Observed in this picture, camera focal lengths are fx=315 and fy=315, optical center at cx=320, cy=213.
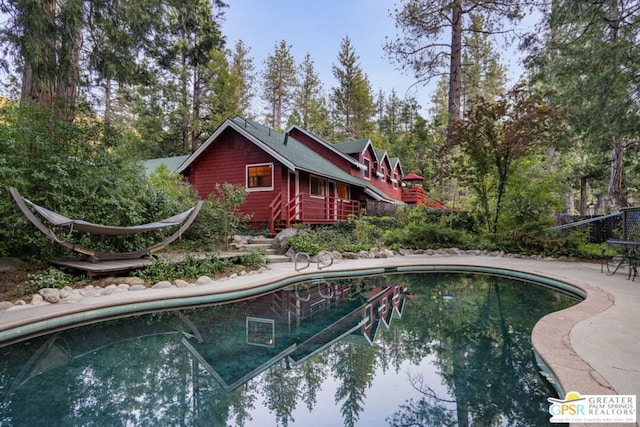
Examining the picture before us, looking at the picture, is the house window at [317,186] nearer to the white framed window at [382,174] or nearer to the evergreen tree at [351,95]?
the white framed window at [382,174]

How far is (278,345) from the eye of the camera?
3.79 metres

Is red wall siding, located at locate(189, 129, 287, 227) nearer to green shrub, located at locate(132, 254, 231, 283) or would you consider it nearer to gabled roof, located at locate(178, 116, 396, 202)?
gabled roof, located at locate(178, 116, 396, 202)

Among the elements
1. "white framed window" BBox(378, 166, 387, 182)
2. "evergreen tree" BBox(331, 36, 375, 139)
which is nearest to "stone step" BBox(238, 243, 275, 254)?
"white framed window" BBox(378, 166, 387, 182)

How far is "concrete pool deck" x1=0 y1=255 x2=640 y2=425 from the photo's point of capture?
2318 millimetres

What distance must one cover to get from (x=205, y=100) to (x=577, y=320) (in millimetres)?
19513

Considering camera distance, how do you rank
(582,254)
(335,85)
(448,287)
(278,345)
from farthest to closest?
(335,85) < (582,254) < (448,287) < (278,345)

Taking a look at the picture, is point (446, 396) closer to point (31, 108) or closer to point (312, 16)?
point (31, 108)

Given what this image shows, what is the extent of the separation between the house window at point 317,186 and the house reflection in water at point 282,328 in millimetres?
7719

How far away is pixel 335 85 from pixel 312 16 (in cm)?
979

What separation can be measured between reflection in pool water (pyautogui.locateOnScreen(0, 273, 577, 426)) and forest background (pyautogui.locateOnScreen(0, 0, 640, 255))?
3424mm

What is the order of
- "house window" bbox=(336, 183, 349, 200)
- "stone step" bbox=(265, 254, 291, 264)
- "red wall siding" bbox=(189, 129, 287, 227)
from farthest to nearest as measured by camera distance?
"house window" bbox=(336, 183, 349, 200), "red wall siding" bbox=(189, 129, 287, 227), "stone step" bbox=(265, 254, 291, 264)

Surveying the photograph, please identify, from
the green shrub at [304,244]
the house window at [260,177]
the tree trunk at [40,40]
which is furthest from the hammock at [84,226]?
the house window at [260,177]

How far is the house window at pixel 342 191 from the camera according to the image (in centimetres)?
1587

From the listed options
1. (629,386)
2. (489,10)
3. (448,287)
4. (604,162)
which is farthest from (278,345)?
(604,162)
